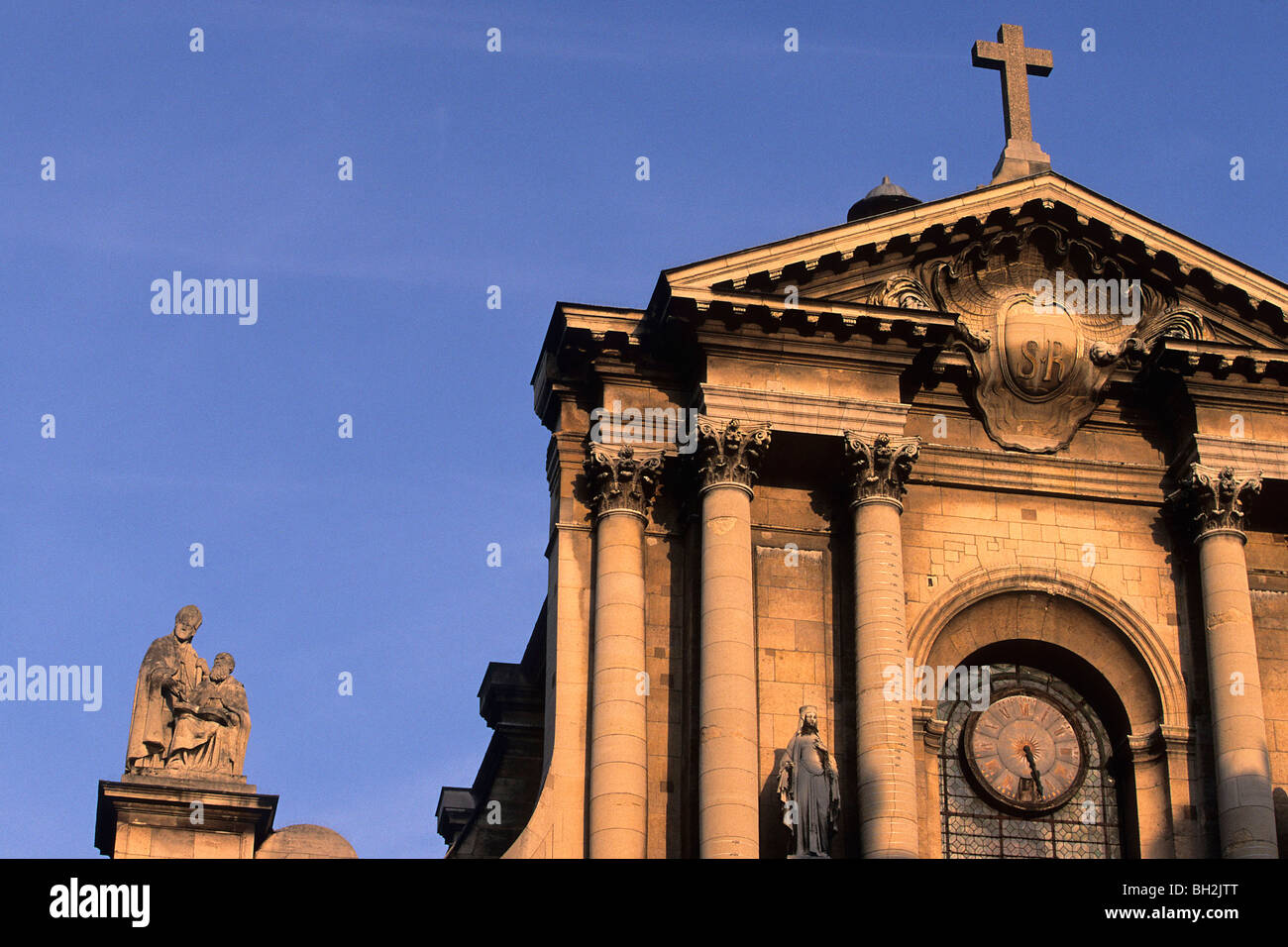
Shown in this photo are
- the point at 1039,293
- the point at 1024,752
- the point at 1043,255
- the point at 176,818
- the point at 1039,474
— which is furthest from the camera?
the point at 1043,255

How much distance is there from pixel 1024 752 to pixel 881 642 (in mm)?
3518

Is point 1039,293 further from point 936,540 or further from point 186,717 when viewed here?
point 186,717

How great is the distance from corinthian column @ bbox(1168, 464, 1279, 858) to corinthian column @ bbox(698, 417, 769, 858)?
663 centimetres

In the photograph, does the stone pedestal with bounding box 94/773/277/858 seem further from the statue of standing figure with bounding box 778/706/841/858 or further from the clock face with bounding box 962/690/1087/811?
the clock face with bounding box 962/690/1087/811

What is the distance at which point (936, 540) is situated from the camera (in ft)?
111

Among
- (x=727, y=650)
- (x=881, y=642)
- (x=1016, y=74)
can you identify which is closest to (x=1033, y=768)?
(x=881, y=642)

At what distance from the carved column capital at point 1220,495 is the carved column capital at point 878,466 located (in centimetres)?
440

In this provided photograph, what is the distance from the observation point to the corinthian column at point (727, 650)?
29906 millimetres

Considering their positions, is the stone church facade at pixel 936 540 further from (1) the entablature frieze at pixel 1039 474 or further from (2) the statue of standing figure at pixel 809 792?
(2) the statue of standing figure at pixel 809 792

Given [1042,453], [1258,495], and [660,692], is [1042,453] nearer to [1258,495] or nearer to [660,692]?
[1258,495]

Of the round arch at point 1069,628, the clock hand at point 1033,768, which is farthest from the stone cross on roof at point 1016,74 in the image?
the clock hand at point 1033,768

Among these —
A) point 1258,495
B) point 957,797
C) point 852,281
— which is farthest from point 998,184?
point 957,797

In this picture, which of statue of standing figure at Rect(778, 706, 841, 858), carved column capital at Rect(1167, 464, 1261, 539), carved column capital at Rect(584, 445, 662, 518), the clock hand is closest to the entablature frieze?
carved column capital at Rect(1167, 464, 1261, 539)

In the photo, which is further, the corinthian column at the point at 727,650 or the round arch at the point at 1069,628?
the round arch at the point at 1069,628
